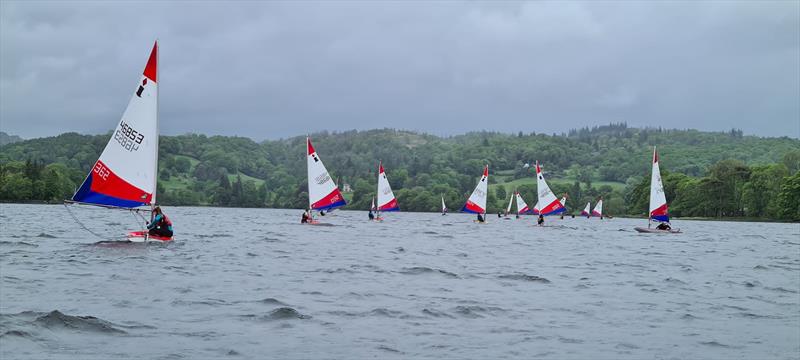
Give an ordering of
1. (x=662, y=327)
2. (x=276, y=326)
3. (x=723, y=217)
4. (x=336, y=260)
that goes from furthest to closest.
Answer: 1. (x=723, y=217)
2. (x=336, y=260)
3. (x=662, y=327)
4. (x=276, y=326)

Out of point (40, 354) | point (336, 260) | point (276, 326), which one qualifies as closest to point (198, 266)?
point (336, 260)

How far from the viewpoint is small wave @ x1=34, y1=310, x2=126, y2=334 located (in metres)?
14.0

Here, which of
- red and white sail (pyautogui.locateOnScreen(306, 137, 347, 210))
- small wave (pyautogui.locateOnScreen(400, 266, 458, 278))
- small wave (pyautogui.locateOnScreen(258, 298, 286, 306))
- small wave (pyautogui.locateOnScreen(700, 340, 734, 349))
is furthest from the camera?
red and white sail (pyautogui.locateOnScreen(306, 137, 347, 210))

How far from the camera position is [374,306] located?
17938 mm

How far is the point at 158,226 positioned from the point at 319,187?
26545 mm

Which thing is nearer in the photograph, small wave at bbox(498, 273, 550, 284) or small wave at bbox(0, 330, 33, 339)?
small wave at bbox(0, 330, 33, 339)

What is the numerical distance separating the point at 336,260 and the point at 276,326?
15.0 meters

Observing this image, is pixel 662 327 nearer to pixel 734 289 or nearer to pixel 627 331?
pixel 627 331

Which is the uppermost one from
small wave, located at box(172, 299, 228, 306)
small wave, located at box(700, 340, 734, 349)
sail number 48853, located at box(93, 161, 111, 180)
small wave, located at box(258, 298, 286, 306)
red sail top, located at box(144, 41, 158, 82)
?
red sail top, located at box(144, 41, 158, 82)

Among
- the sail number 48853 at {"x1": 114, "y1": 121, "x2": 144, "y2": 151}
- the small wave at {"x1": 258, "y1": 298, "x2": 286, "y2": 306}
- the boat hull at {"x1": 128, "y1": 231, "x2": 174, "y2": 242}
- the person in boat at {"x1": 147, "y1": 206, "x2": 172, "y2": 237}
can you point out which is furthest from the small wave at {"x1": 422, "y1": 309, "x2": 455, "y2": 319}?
the boat hull at {"x1": 128, "y1": 231, "x2": 174, "y2": 242}

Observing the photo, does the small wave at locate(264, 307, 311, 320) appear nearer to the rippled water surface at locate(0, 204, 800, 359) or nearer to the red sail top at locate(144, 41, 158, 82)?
the rippled water surface at locate(0, 204, 800, 359)

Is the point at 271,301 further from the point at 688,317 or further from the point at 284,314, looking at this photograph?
the point at 688,317

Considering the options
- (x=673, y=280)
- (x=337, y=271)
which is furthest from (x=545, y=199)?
(x=337, y=271)

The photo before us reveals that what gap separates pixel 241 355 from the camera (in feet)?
41.0
